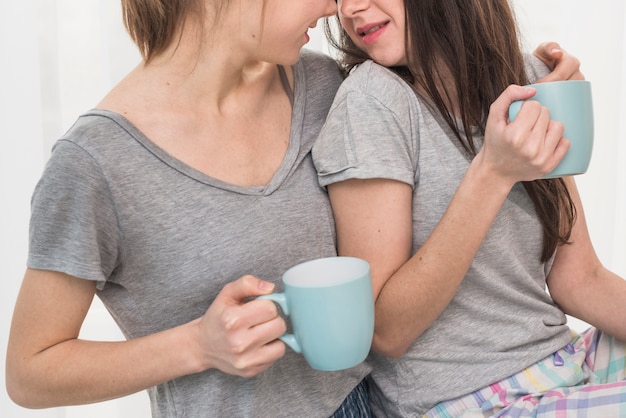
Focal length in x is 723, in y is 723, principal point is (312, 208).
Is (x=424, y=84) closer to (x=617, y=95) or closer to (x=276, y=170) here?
(x=276, y=170)

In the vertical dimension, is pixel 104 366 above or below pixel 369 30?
below

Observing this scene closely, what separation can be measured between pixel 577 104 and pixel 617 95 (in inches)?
35.1

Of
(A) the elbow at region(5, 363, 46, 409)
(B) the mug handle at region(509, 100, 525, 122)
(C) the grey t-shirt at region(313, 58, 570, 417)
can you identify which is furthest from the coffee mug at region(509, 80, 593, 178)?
(A) the elbow at region(5, 363, 46, 409)

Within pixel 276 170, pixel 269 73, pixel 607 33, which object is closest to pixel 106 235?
pixel 276 170

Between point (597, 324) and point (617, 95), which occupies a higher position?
point (617, 95)

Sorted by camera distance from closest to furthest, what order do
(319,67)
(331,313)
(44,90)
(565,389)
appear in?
1. (331,313)
2. (565,389)
3. (319,67)
4. (44,90)

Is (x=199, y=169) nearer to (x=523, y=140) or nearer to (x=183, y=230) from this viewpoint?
(x=183, y=230)

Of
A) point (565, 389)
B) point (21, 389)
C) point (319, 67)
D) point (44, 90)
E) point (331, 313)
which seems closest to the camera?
point (331, 313)

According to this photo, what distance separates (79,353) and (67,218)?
0.15 metres

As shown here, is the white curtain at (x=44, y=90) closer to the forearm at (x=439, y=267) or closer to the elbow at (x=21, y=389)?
the elbow at (x=21, y=389)

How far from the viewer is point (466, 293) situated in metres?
0.95

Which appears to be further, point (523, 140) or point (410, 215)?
point (410, 215)

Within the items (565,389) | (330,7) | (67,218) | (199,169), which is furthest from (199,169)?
(565,389)

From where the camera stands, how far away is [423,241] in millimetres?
937
